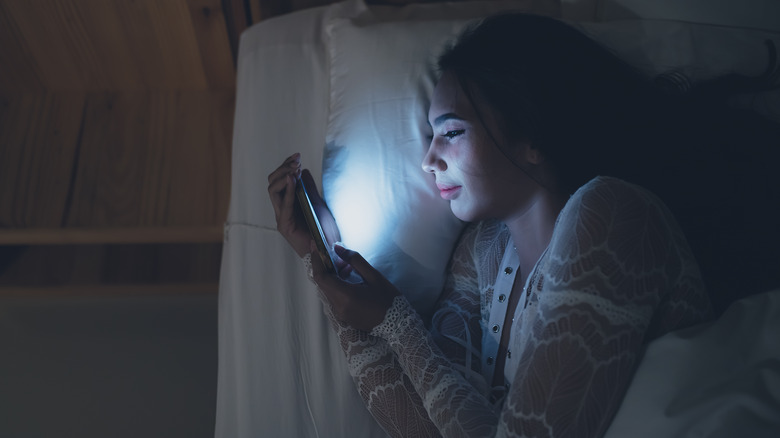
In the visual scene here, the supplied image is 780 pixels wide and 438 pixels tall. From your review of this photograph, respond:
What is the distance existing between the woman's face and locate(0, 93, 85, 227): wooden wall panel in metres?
1.00

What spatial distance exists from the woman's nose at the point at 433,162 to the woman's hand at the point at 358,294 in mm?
206

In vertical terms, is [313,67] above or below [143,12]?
below

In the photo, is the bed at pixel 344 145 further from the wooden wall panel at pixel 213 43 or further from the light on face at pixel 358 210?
the wooden wall panel at pixel 213 43

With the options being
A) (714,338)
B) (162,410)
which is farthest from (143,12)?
(714,338)

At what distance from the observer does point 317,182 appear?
48.2 inches

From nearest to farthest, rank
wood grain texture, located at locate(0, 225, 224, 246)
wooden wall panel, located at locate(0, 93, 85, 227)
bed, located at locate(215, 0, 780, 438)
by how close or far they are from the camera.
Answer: bed, located at locate(215, 0, 780, 438)
wood grain texture, located at locate(0, 225, 224, 246)
wooden wall panel, located at locate(0, 93, 85, 227)

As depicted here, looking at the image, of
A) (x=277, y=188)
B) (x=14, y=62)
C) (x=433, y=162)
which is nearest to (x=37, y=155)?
(x=14, y=62)

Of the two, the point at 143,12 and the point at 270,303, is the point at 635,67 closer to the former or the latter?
the point at 270,303

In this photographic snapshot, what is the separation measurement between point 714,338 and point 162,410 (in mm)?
1102

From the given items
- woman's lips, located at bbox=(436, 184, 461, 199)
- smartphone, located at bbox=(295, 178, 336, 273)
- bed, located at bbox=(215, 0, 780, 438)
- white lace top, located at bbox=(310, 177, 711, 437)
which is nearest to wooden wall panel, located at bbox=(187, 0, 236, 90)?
bed, located at bbox=(215, 0, 780, 438)

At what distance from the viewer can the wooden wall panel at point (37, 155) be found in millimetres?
1477

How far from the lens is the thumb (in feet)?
3.51

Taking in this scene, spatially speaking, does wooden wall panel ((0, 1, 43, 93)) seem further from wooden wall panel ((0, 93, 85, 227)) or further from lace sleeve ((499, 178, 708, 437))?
lace sleeve ((499, 178, 708, 437))

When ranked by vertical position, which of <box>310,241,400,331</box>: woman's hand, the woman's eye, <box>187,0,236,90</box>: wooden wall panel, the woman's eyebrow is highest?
<box>187,0,236,90</box>: wooden wall panel
